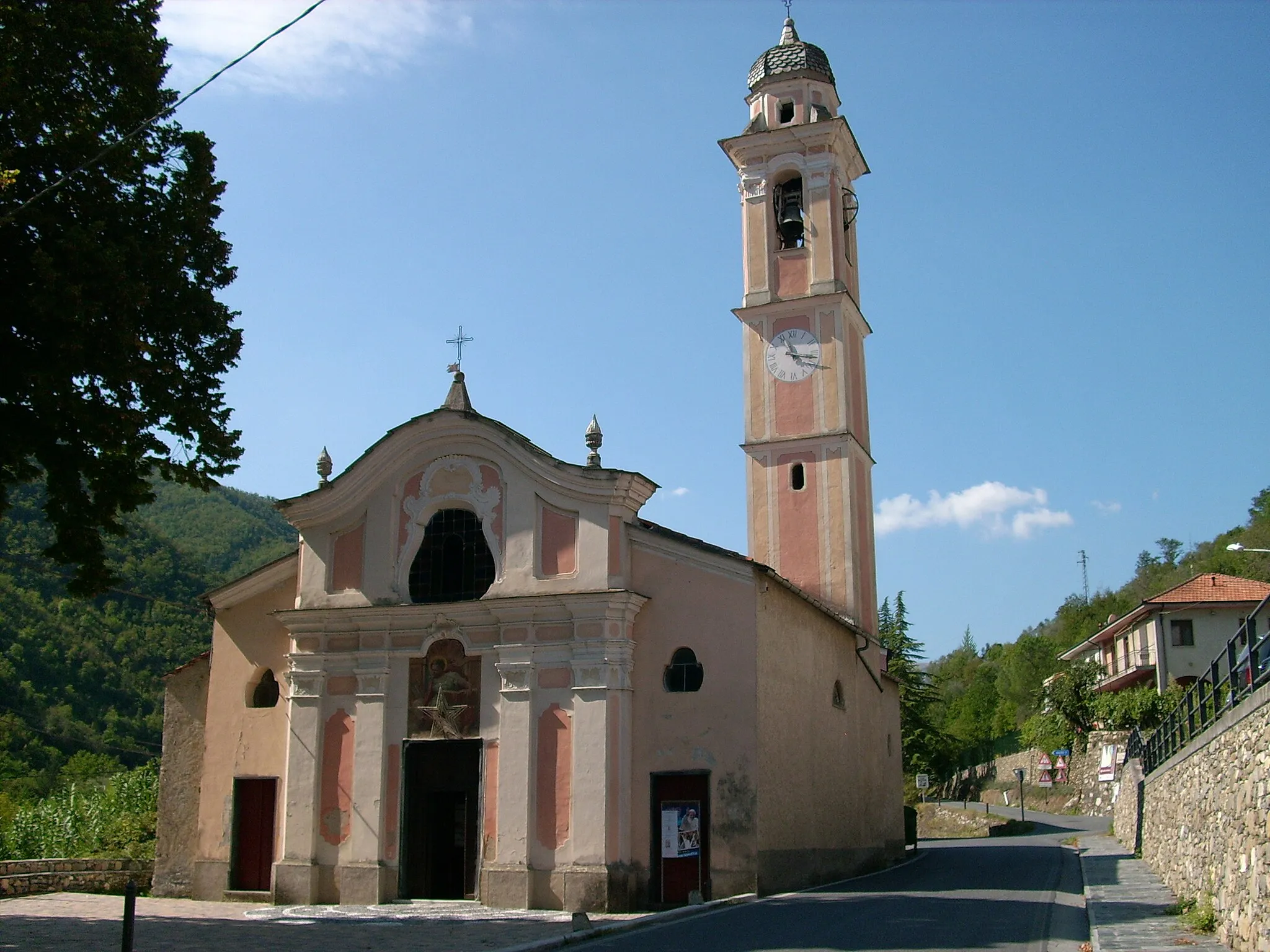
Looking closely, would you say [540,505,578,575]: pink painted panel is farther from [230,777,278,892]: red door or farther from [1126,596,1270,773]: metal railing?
[1126,596,1270,773]: metal railing

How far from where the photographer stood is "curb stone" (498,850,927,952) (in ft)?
47.5

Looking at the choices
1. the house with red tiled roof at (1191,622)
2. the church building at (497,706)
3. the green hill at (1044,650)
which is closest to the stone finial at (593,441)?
the church building at (497,706)

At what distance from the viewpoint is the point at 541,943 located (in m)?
14.5

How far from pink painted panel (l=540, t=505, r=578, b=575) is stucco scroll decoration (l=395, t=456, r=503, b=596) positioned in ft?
3.36

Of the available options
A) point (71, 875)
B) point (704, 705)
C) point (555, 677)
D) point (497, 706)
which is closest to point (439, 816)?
point (497, 706)

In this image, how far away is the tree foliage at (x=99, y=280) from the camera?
14.0 m

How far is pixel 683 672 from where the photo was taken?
802 inches

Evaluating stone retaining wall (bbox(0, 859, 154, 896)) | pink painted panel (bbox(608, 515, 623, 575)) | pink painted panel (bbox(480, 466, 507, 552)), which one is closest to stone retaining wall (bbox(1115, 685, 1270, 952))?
pink painted panel (bbox(608, 515, 623, 575))

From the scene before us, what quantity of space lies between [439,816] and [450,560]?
14.8 ft

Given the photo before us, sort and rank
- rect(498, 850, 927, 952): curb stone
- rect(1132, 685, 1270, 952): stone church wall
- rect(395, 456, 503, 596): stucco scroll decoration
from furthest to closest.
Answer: rect(395, 456, 503, 596): stucco scroll decoration
rect(498, 850, 927, 952): curb stone
rect(1132, 685, 1270, 952): stone church wall

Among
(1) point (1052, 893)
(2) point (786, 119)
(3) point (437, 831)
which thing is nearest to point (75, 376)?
(3) point (437, 831)

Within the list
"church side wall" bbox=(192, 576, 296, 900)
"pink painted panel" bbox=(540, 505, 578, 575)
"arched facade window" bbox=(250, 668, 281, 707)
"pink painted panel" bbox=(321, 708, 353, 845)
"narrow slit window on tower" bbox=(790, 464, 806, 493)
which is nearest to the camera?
"pink painted panel" bbox=(540, 505, 578, 575)

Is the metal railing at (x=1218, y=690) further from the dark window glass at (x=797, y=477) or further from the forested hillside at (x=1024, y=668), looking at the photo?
the forested hillside at (x=1024, y=668)

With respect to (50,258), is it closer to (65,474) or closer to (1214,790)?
(65,474)
